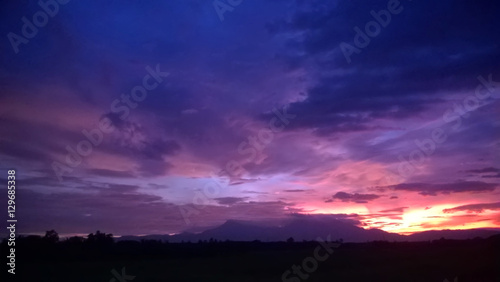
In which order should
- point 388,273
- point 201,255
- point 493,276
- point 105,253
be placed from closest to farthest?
point 493,276
point 388,273
point 105,253
point 201,255

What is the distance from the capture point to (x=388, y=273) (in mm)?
34219

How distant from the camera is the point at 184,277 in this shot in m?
32.7

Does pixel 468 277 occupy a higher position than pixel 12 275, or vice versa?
pixel 12 275

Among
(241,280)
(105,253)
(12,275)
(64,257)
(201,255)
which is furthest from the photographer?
(201,255)

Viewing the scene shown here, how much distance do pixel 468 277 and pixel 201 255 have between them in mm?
39215

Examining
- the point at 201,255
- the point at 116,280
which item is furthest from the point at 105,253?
the point at 116,280

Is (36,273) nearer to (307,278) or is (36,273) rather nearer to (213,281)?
(213,281)

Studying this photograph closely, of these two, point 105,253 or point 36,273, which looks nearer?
point 36,273

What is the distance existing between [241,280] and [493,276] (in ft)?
59.4

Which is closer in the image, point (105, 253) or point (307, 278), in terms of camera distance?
point (307, 278)

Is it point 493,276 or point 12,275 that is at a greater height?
point 12,275

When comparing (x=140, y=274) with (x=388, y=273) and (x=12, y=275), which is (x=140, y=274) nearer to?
(x=12, y=275)

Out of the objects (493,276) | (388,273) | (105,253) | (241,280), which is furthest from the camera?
(105,253)


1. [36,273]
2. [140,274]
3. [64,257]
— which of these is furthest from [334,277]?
[64,257]
